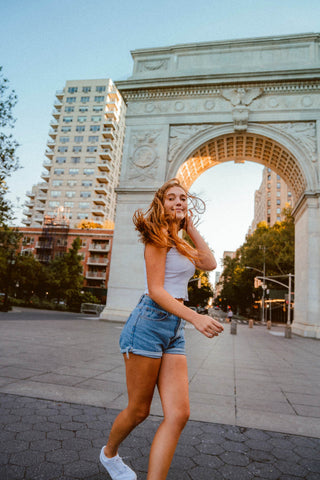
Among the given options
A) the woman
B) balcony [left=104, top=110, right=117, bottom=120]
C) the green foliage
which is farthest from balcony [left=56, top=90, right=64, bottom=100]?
the woman

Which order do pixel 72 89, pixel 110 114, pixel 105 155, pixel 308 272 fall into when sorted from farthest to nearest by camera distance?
pixel 72 89, pixel 110 114, pixel 105 155, pixel 308 272

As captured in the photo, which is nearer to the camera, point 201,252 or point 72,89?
point 201,252

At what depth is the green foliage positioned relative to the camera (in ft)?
128

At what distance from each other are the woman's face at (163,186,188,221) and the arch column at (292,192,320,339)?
54.8 feet

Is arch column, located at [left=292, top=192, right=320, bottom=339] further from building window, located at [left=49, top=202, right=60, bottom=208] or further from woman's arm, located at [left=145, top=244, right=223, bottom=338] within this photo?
building window, located at [left=49, top=202, right=60, bottom=208]

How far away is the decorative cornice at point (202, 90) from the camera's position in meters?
19.2

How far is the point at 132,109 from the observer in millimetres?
21344

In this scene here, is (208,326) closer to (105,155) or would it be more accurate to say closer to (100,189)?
(100,189)

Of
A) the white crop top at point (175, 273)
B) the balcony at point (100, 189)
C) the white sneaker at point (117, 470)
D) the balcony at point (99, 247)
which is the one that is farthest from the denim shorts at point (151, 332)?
the balcony at point (100, 189)

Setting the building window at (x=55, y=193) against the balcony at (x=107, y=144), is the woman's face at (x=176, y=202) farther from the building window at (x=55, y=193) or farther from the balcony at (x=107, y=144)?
the balcony at (x=107, y=144)

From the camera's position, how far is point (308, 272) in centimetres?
1756

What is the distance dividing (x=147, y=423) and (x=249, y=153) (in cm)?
2111

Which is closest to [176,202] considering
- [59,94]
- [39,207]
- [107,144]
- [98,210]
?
[98,210]

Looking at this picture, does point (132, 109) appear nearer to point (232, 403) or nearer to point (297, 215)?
point (297, 215)
